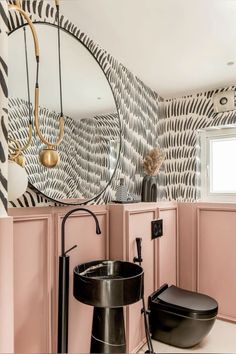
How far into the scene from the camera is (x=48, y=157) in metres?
1.37

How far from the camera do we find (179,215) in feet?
8.93

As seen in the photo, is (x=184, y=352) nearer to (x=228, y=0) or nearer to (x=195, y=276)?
(x=195, y=276)

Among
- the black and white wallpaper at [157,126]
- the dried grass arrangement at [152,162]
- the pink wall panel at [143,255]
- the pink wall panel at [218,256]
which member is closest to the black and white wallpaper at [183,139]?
the black and white wallpaper at [157,126]

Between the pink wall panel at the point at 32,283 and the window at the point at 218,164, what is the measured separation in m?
1.98

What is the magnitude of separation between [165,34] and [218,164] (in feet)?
5.06

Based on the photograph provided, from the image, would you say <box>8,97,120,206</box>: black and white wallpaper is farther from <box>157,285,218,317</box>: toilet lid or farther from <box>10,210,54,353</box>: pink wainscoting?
<box>157,285,218,317</box>: toilet lid

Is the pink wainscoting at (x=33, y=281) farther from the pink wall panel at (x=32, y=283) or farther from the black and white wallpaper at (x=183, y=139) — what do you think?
the black and white wallpaper at (x=183, y=139)

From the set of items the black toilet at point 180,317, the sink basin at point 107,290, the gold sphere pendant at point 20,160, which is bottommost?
the black toilet at point 180,317

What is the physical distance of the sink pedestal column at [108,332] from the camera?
1.35m

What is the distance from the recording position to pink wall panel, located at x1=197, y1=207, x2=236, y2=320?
2.43 metres

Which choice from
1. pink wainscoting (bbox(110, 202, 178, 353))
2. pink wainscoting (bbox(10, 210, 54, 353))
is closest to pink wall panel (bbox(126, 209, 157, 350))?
pink wainscoting (bbox(110, 202, 178, 353))

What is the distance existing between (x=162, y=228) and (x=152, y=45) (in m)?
1.45

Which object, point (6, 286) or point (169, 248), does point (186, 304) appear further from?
point (6, 286)

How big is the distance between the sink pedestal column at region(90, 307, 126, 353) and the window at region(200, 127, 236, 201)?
181 centimetres
